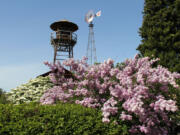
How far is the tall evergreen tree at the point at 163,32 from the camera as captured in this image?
487 inches

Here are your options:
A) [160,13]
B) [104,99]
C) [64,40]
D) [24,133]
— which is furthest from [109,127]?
[64,40]

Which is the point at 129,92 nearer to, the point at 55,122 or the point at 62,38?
the point at 55,122

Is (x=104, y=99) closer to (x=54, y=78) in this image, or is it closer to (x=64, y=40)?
(x=54, y=78)

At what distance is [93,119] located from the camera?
5824 millimetres

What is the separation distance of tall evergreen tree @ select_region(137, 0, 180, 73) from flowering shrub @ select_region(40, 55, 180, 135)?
586cm

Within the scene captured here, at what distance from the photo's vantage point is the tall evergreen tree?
12367 millimetres

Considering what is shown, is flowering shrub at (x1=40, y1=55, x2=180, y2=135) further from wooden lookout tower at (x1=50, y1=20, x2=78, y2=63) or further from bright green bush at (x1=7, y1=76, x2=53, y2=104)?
wooden lookout tower at (x1=50, y1=20, x2=78, y2=63)

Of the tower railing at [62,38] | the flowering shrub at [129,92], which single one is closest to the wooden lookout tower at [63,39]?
the tower railing at [62,38]

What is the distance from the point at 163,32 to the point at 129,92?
9.08 m

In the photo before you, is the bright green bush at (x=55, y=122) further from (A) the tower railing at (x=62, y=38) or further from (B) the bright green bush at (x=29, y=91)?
(A) the tower railing at (x=62, y=38)

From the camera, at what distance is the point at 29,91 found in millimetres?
10586

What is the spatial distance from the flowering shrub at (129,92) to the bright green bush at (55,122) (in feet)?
1.25

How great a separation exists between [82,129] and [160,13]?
10.3 metres

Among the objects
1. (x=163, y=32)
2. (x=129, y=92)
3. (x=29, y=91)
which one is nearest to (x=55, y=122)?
(x=129, y=92)
